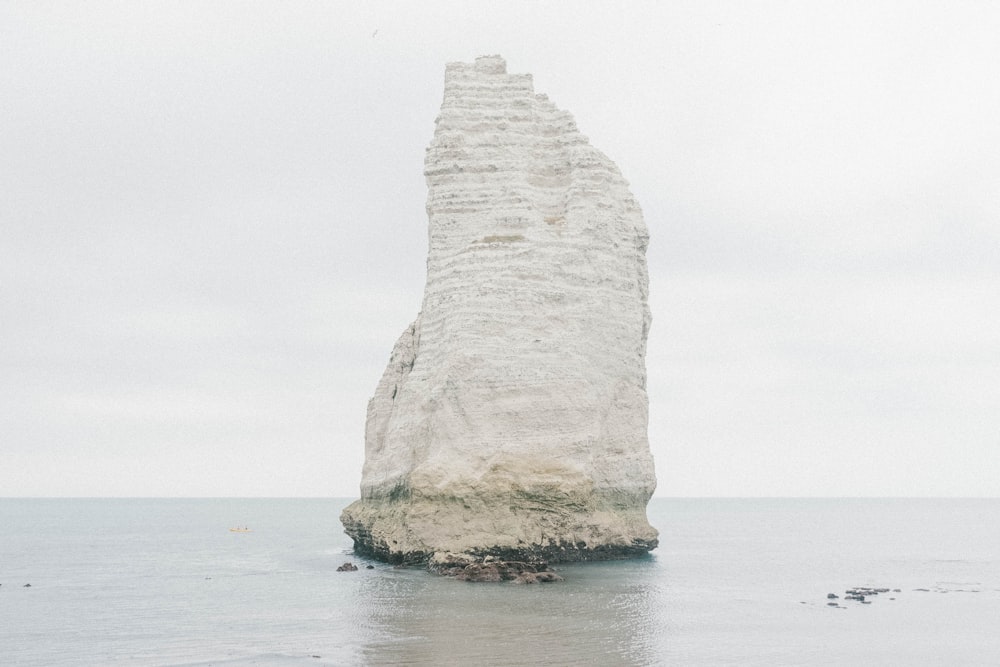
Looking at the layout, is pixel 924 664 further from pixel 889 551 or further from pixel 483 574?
pixel 889 551

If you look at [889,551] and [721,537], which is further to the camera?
[721,537]

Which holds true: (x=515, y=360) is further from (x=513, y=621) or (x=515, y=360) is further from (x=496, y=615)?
(x=513, y=621)

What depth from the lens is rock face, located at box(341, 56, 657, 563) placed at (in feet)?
112

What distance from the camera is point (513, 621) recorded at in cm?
2417

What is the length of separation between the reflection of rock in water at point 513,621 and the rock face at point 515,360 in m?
2.47

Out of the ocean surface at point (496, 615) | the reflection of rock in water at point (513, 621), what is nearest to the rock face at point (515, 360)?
the ocean surface at point (496, 615)

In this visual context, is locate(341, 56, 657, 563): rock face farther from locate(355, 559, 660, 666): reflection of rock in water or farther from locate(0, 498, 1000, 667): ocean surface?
locate(355, 559, 660, 666): reflection of rock in water

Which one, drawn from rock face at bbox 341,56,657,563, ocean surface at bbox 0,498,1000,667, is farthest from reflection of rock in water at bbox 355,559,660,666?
rock face at bbox 341,56,657,563

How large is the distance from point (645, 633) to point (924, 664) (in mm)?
5771

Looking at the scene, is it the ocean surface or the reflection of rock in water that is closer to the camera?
Answer: the reflection of rock in water

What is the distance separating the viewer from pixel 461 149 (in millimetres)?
38688

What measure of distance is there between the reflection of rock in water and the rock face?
2.47m

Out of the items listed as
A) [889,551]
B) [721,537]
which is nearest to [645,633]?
[889,551]

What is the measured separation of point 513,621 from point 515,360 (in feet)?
40.8
